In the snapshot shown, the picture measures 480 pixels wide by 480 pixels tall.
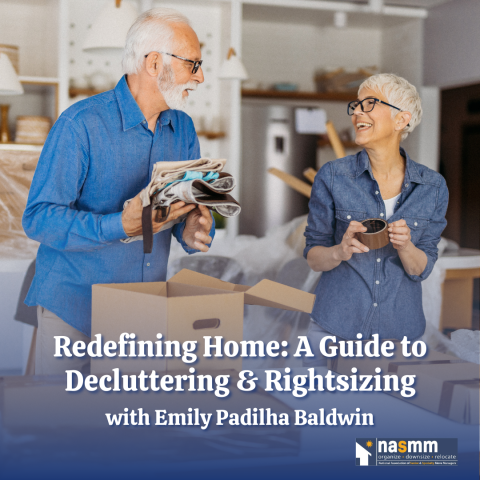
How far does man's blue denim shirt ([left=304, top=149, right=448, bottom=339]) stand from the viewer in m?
1.58

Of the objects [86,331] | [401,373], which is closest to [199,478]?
[401,373]

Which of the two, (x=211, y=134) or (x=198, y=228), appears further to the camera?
(x=211, y=134)

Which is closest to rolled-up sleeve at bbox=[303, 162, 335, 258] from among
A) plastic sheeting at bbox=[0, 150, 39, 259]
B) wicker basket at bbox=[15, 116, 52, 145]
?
plastic sheeting at bbox=[0, 150, 39, 259]

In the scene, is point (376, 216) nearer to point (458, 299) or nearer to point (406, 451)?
point (406, 451)

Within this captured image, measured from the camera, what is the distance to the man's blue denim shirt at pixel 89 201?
1.24m

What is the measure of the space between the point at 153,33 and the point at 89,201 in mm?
410

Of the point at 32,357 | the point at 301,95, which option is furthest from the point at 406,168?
the point at 301,95

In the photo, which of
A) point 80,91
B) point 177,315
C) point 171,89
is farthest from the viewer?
point 80,91

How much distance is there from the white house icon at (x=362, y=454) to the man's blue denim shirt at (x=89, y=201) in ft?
2.03

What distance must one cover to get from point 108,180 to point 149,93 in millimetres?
237

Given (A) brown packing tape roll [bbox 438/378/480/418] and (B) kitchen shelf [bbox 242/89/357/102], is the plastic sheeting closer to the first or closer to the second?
(B) kitchen shelf [bbox 242/89/357/102]

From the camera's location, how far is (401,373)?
3.74ft

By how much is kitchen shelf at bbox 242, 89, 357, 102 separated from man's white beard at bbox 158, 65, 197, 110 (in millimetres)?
3600

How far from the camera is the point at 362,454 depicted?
90cm
